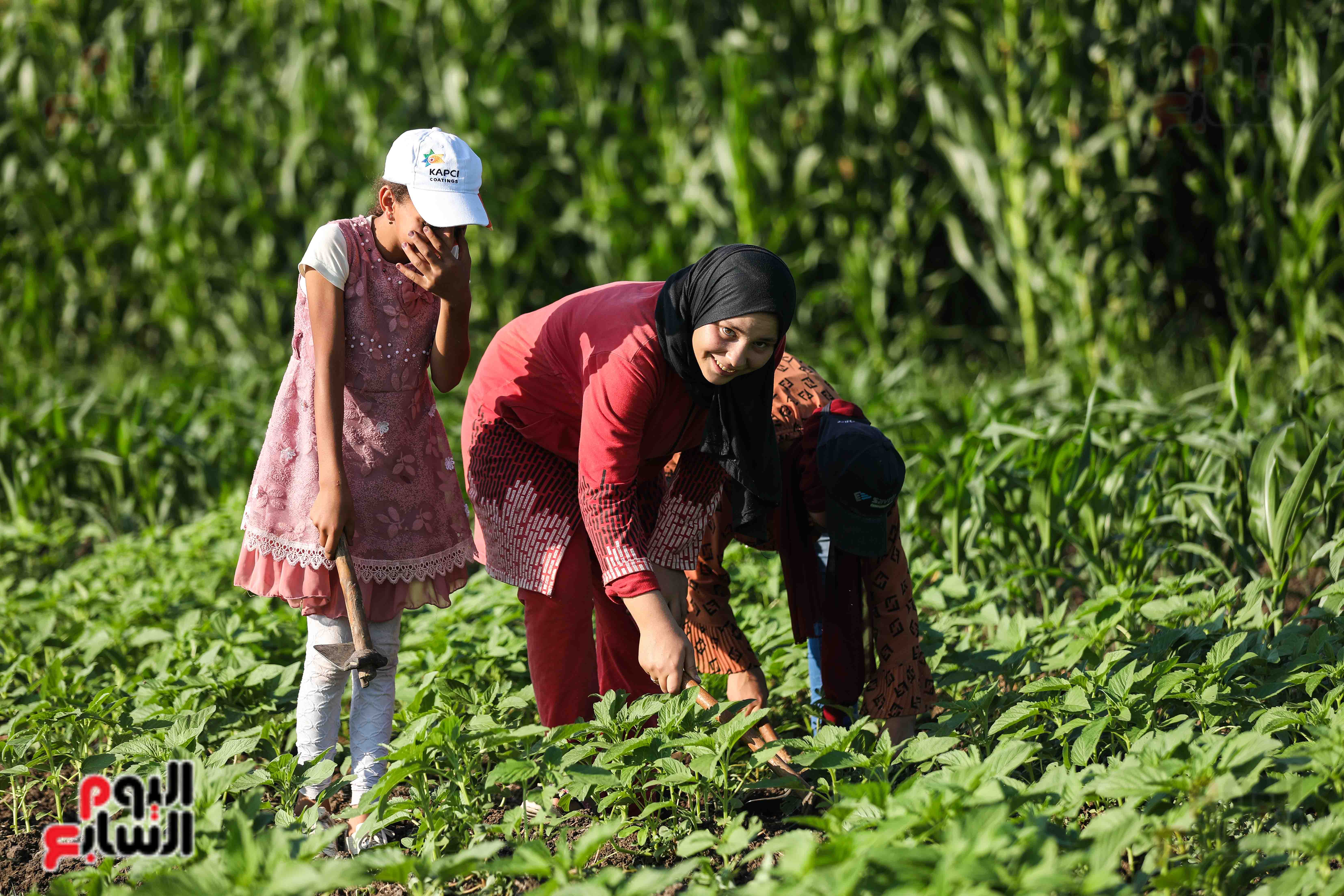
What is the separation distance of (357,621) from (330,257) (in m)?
0.69

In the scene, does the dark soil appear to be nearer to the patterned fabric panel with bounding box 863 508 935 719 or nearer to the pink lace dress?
the pink lace dress


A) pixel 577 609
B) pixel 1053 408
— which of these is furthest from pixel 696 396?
pixel 1053 408

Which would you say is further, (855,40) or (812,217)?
(812,217)

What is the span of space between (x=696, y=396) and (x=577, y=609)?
547 millimetres

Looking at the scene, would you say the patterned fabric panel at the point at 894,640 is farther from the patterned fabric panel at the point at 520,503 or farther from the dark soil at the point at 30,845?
the dark soil at the point at 30,845

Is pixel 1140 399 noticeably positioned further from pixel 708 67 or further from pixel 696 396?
pixel 708 67

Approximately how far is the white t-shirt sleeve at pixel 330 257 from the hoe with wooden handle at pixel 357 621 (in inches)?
19.6

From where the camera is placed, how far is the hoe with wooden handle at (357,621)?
6.80ft

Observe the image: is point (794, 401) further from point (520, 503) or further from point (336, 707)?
point (336, 707)

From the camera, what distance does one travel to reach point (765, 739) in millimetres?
2414

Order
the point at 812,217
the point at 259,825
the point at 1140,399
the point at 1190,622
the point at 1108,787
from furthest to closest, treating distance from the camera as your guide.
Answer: the point at 812,217 → the point at 1140,399 → the point at 1190,622 → the point at 259,825 → the point at 1108,787

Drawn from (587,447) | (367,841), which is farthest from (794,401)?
(367,841)

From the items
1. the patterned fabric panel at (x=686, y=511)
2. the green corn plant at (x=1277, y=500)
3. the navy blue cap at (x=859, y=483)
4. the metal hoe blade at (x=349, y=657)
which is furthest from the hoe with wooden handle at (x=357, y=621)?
the green corn plant at (x=1277, y=500)

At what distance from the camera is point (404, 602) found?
2.26 m
